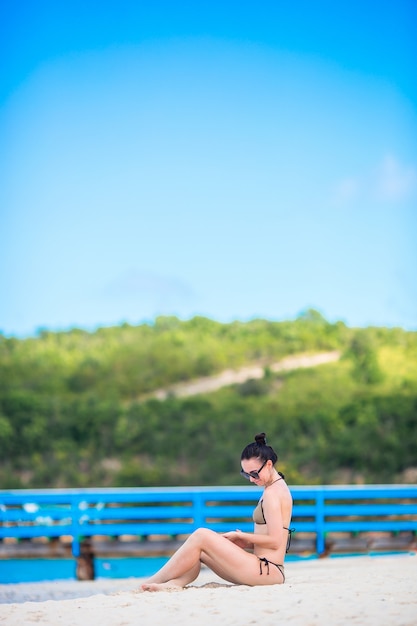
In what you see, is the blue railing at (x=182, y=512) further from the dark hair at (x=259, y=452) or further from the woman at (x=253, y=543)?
the dark hair at (x=259, y=452)

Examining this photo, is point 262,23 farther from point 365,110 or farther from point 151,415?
point 151,415

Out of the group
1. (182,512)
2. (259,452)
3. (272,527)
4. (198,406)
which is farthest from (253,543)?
(198,406)

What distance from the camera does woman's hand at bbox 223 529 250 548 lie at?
6.05 meters

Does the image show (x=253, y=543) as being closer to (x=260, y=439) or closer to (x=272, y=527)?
(x=272, y=527)

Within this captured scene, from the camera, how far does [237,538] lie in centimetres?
609

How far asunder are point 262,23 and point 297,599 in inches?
1092

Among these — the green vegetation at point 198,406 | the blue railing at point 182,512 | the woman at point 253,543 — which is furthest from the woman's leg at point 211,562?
the green vegetation at point 198,406

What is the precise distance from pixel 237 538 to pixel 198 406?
81.0 feet

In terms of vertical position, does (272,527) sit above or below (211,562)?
above

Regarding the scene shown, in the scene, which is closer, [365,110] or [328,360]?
[365,110]

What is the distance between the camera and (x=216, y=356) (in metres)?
35.6

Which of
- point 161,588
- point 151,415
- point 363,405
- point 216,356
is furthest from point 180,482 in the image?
point 161,588

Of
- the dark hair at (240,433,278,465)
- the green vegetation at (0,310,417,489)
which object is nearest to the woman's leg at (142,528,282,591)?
the dark hair at (240,433,278,465)

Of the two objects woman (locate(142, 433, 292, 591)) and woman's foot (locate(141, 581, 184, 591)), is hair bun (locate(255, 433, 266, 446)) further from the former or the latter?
woman's foot (locate(141, 581, 184, 591))
